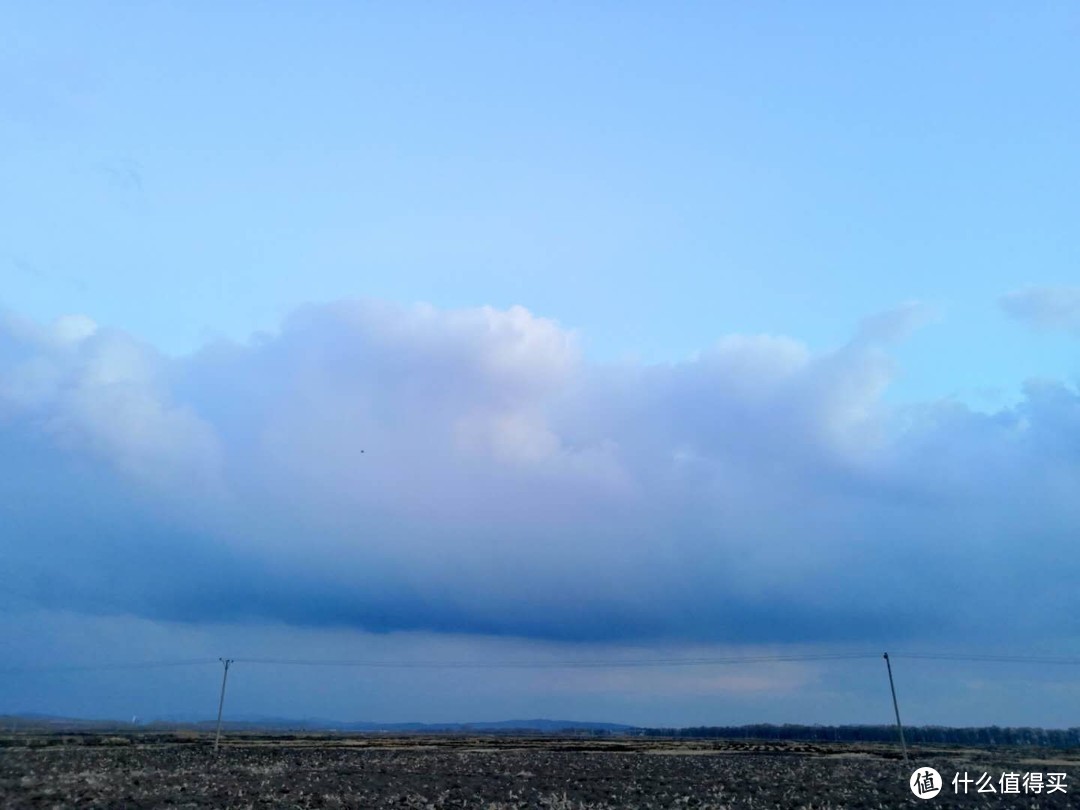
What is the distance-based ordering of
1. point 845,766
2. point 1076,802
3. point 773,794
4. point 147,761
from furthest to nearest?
point 845,766, point 147,761, point 773,794, point 1076,802

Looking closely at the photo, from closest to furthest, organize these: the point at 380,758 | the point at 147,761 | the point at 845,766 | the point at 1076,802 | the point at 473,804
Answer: the point at 473,804 → the point at 1076,802 → the point at 147,761 → the point at 845,766 → the point at 380,758

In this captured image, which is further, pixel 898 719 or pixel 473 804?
pixel 898 719

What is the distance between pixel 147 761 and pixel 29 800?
30494mm

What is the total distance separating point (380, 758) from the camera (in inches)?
2928

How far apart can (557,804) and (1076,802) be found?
28.8m

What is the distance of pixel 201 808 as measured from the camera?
37.3m

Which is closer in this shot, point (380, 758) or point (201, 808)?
point (201, 808)

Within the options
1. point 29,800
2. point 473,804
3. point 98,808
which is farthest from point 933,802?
point 29,800

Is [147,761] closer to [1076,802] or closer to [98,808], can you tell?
[98,808]

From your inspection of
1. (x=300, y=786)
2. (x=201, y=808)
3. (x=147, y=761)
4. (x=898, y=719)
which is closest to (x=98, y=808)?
(x=201, y=808)

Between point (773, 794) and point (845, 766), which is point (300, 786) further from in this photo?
point (845, 766)

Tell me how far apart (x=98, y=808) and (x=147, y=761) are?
33.5 m

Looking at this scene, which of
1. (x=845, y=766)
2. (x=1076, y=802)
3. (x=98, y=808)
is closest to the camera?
(x=98, y=808)

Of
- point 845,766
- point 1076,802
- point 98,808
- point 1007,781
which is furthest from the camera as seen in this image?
point 845,766
